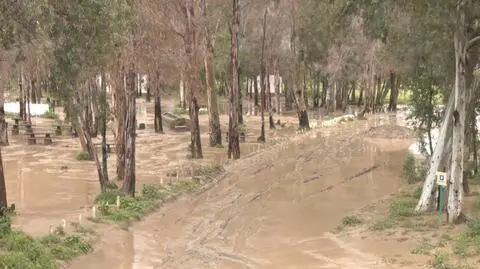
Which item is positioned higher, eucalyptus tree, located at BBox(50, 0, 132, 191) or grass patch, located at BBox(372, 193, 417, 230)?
eucalyptus tree, located at BBox(50, 0, 132, 191)

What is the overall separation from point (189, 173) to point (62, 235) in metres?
12.2

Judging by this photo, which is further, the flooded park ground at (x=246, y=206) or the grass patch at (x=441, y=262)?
the flooded park ground at (x=246, y=206)

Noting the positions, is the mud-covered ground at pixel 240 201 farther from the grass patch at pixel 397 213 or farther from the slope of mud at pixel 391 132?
the slope of mud at pixel 391 132

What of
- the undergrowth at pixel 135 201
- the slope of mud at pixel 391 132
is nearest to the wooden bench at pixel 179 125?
the slope of mud at pixel 391 132

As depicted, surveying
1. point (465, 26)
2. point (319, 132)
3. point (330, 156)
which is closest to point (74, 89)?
point (465, 26)

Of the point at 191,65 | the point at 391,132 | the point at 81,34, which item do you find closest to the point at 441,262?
the point at 81,34

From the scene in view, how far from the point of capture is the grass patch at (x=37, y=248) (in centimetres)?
1164

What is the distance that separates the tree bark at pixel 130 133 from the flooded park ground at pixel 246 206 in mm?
1541

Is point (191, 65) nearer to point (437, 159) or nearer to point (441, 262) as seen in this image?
point (437, 159)

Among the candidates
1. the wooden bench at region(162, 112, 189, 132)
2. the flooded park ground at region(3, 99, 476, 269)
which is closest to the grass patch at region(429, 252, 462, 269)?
the flooded park ground at region(3, 99, 476, 269)

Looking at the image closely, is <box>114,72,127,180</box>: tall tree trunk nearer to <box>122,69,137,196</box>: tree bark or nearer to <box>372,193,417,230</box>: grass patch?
<box>122,69,137,196</box>: tree bark

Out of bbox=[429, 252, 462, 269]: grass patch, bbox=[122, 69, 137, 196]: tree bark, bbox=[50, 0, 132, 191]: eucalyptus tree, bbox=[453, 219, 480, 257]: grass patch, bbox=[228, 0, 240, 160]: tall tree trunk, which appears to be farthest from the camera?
bbox=[228, 0, 240, 160]: tall tree trunk

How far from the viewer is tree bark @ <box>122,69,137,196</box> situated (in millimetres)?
20781

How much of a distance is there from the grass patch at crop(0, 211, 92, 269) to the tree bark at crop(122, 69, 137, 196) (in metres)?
5.98
